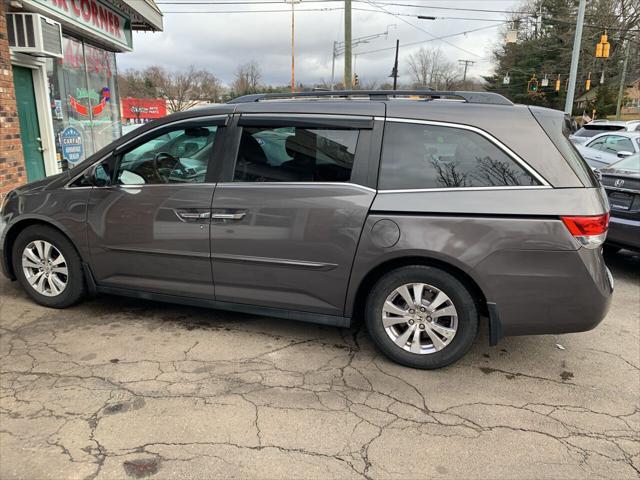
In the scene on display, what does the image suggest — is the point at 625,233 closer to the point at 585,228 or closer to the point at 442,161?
the point at 585,228

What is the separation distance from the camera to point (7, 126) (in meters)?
6.63

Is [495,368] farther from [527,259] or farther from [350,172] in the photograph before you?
[350,172]

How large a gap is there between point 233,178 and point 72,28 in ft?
22.8

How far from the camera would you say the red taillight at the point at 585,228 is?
2883mm

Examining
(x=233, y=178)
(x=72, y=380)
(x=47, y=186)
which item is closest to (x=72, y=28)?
(x=47, y=186)

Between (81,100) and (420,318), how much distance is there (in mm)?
8811

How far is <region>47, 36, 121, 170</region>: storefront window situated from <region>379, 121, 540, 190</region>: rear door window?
7.21m

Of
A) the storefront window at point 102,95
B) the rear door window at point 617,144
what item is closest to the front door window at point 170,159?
the storefront window at point 102,95

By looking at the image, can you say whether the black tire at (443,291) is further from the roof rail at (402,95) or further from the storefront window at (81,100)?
the storefront window at (81,100)

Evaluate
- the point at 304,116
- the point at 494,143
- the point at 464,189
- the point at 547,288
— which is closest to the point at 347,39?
the point at 304,116

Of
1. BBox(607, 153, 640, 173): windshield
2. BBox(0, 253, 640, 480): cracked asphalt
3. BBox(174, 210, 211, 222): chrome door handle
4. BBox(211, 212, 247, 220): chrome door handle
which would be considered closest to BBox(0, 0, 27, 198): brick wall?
BBox(0, 253, 640, 480): cracked asphalt

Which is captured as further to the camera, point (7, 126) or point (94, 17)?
point (94, 17)

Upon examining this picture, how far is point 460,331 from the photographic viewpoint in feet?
10.4

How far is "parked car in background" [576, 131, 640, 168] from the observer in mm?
10727
